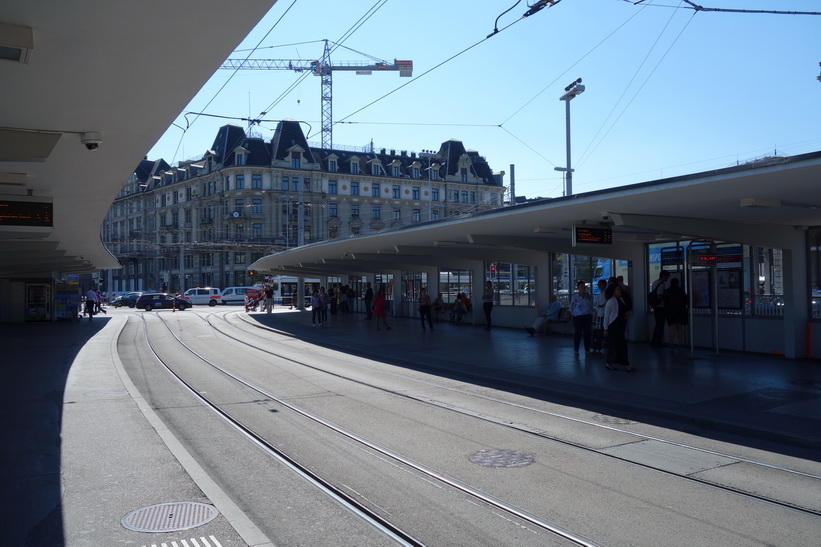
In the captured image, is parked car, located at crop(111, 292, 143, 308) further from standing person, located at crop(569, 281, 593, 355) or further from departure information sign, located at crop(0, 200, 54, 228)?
standing person, located at crop(569, 281, 593, 355)

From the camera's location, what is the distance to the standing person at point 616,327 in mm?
12812

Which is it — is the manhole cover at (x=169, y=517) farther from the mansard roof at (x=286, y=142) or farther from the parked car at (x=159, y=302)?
the mansard roof at (x=286, y=142)

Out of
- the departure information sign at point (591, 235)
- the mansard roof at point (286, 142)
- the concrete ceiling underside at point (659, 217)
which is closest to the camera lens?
the concrete ceiling underside at point (659, 217)

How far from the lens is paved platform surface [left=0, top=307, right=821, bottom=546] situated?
20.2ft

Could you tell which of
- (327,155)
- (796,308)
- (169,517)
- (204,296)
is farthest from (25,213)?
(327,155)

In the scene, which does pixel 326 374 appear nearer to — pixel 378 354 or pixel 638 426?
pixel 378 354

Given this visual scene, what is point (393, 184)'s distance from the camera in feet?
273

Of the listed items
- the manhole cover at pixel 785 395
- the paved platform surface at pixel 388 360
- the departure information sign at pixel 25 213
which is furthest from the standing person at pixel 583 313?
the departure information sign at pixel 25 213

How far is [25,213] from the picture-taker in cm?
1270

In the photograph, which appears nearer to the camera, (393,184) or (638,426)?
(638,426)

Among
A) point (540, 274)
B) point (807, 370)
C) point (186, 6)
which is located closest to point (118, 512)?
point (186, 6)

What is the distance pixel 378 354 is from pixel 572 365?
5675 mm

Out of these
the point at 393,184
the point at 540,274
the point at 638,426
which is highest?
the point at 393,184

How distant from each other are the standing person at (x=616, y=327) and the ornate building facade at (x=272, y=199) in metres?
60.3
